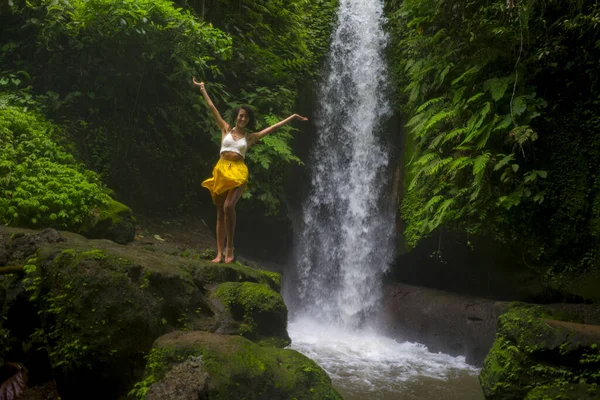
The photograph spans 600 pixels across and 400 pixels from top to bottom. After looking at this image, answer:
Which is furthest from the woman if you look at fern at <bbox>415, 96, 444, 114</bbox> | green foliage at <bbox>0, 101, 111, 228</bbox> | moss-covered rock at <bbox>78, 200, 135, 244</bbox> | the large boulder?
fern at <bbox>415, 96, 444, 114</bbox>

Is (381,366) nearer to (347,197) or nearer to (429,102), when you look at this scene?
(429,102)

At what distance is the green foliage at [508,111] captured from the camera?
256 inches

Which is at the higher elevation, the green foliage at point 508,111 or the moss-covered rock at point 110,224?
the green foliage at point 508,111

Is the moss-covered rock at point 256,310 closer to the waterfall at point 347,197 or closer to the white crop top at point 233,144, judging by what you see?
the white crop top at point 233,144

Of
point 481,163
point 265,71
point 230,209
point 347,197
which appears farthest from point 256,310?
point 265,71

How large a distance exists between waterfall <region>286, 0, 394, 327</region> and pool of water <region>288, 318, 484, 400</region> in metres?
0.77

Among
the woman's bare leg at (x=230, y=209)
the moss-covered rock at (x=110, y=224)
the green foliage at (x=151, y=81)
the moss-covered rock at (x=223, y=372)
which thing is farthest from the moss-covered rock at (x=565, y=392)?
the green foliage at (x=151, y=81)

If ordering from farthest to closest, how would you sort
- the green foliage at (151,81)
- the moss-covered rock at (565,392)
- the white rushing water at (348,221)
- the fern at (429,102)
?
the white rushing water at (348,221) → the fern at (429,102) → the green foliage at (151,81) → the moss-covered rock at (565,392)

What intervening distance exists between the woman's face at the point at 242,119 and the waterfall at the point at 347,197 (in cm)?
552

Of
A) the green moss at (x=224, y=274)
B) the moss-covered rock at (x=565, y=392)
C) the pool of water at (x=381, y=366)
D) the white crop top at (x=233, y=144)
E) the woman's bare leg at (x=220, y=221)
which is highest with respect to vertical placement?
the white crop top at (x=233, y=144)

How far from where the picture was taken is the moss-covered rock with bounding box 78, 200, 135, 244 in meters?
5.93

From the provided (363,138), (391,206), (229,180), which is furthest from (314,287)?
(229,180)

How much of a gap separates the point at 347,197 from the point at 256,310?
6.18 m

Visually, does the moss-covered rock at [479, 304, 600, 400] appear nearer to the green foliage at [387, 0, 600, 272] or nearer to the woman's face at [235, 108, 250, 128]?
the green foliage at [387, 0, 600, 272]
